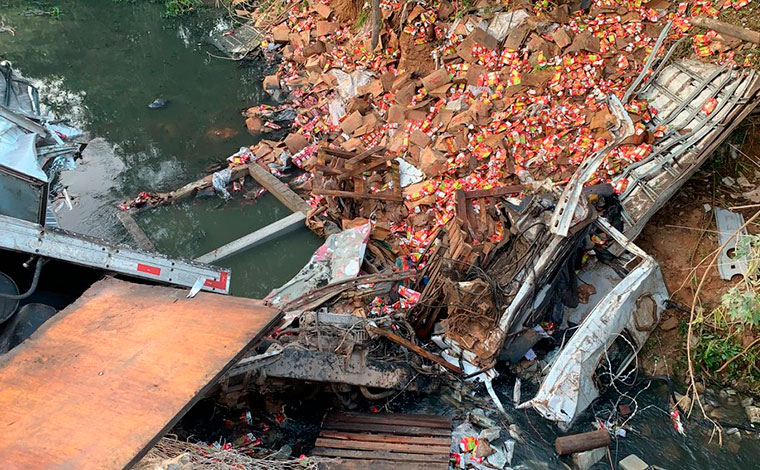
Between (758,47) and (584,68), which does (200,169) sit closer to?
(584,68)

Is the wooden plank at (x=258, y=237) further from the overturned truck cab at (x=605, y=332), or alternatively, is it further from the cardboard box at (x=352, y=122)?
the overturned truck cab at (x=605, y=332)

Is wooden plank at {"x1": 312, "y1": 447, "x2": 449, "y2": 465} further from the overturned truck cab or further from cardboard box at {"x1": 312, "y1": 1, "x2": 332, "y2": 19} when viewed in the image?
cardboard box at {"x1": 312, "y1": 1, "x2": 332, "y2": 19}

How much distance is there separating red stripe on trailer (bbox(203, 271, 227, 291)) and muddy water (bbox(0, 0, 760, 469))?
2377mm

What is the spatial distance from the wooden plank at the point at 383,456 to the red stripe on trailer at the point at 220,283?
1.78m

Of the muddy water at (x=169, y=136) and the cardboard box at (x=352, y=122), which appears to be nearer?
the muddy water at (x=169, y=136)

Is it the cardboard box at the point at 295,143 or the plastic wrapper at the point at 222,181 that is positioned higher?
the cardboard box at the point at 295,143

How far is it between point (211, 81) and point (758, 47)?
10.9 meters

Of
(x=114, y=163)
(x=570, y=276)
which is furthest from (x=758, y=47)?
(x=114, y=163)

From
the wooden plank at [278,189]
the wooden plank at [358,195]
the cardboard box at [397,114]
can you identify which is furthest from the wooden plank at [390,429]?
the cardboard box at [397,114]

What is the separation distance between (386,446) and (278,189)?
5325 mm

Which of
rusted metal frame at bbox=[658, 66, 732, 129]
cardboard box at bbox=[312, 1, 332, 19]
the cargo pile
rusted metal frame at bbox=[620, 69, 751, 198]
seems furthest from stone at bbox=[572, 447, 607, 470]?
cardboard box at bbox=[312, 1, 332, 19]

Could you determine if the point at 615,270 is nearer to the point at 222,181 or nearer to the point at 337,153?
the point at 337,153

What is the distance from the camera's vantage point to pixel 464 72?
8.91 metres

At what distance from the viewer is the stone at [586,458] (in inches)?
208
